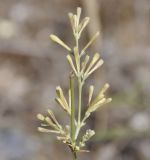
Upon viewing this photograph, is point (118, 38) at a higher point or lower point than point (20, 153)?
higher

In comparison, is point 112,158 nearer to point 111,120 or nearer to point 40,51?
point 111,120

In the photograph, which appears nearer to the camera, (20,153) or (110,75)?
(20,153)

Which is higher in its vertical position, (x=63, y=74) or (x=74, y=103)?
(x=74, y=103)

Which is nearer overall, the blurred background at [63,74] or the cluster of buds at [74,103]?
the cluster of buds at [74,103]

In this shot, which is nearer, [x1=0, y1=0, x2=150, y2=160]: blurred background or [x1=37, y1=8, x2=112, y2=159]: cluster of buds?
[x1=37, y1=8, x2=112, y2=159]: cluster of buds

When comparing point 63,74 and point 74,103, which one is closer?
point 74,103

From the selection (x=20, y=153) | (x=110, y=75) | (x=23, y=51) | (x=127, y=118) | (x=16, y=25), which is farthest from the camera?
(x=16, y=25)

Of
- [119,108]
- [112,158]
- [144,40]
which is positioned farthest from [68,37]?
[112,158]

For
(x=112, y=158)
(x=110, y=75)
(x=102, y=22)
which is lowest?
(x=112, y=158)
